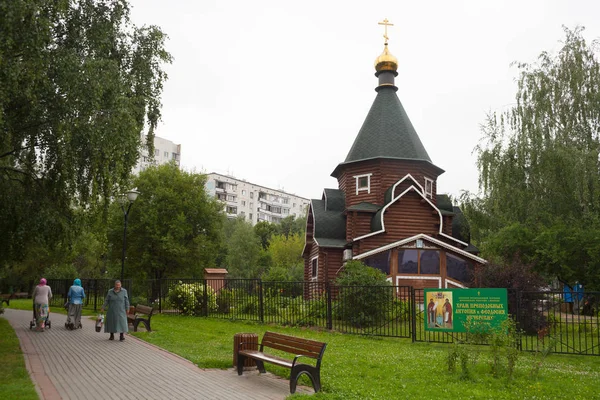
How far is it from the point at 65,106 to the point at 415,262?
62.2 feet

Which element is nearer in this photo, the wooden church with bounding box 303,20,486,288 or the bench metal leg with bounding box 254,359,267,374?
the bench metal leg with bounding box 254,359,267,374

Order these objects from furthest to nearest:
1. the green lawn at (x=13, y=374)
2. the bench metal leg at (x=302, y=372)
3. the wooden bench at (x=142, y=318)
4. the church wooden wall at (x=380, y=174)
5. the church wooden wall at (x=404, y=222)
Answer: the church wooden wall at (x=380, y=174) < the church wooden wall at (x=404, y=222) < the wooden bench at (x=142, y=318) < the bench metal leg at (x=302, y=372) < the green lawn at (x=13, y=374)

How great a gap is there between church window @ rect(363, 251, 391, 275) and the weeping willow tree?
15.2 ft

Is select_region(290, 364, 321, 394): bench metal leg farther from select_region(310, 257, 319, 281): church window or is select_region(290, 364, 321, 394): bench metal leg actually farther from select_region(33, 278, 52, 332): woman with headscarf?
select_region(310, 257, 319, 281): church window

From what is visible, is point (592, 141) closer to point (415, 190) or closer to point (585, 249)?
point (585, 249)

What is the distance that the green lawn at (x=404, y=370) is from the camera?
845cm

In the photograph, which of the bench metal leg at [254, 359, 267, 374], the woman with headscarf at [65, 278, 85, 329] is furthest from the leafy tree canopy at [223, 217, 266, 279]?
the bench metal leg at [254, 359, 267, 374]

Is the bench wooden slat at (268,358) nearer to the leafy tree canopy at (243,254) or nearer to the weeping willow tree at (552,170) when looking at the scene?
the weeping willow tree at (552,170)

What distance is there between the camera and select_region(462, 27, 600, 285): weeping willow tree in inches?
854

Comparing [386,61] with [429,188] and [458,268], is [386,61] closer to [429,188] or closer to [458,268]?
[429,188]

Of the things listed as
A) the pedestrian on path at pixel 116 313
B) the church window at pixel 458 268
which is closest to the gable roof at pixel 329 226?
the church window at pixel 458 268

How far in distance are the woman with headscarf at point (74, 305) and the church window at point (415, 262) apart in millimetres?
14792

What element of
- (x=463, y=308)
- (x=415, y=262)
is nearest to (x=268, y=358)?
(x=463, y=308)

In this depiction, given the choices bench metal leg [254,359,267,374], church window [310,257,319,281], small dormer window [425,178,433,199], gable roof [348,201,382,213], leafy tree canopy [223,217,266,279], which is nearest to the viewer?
bench metal leg [254,359,267,374]
